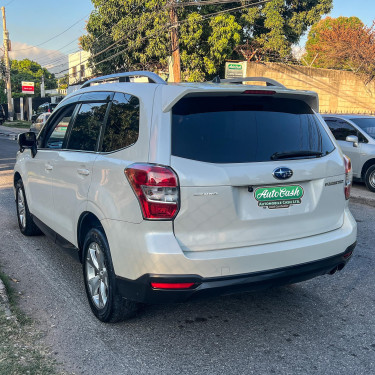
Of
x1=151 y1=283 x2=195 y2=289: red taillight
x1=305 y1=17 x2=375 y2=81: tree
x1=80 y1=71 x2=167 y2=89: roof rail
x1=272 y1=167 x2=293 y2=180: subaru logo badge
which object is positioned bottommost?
x1=151 y1=283 x2=195 y2=289: red taillight

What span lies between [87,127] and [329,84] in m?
23.9

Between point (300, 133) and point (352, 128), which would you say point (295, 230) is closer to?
point (300, 133)

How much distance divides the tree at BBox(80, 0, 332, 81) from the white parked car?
62.0 ft

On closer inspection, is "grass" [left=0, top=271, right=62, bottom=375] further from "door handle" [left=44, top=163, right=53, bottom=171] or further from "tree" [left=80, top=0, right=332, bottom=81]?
"tree" [left=80, top=0, right=332, bottom=81]

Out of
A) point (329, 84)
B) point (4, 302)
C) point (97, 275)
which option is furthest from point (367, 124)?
point (329, 84)

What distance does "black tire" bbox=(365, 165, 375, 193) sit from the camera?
31.6 feet

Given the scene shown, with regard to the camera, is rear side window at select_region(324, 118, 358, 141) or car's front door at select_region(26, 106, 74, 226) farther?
rear side window at select_region(324, 118, 358, 141)

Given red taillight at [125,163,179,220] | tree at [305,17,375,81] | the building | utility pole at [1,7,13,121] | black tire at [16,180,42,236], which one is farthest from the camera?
the building

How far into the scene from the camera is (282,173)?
3111 millimetres

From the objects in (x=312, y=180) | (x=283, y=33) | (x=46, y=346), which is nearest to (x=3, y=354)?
(x=46, y=346)

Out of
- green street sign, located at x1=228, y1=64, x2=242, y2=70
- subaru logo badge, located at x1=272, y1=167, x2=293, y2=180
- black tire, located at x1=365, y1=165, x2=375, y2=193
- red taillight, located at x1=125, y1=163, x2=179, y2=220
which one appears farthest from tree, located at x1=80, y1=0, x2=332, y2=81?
red taillight, located at x1=125, y1=163, x2=179, y2=220

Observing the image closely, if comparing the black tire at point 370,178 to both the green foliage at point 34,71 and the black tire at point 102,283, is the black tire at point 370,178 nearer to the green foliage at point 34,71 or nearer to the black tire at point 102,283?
the black tire at point 102,283

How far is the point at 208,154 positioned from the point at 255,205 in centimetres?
48

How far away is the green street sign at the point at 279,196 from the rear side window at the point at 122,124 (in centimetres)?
96
